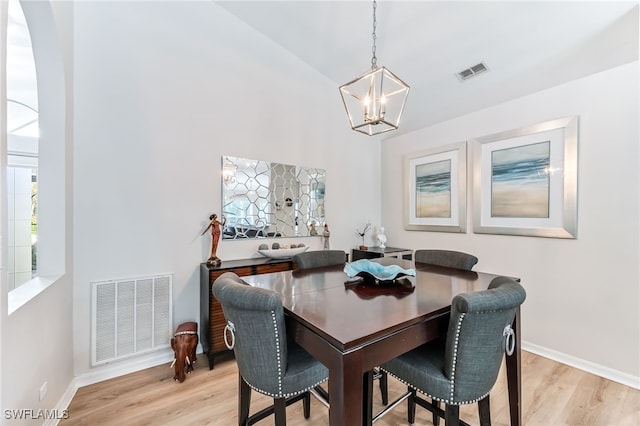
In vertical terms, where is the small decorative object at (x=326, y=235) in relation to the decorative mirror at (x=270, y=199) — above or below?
below

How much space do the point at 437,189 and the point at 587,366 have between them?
215 cm

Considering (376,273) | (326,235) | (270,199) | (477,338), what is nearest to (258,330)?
(376,273)

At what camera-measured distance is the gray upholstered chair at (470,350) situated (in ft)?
3.66

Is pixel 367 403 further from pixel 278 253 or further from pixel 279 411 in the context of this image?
pixel 278 253

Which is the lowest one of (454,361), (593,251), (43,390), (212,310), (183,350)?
(183,350)

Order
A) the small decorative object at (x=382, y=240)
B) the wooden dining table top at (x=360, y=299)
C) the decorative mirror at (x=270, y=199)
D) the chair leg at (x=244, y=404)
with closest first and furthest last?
the wooden dining table top at (x=360, y=299) < the chair leg at (x=244, y=404) < the decorative mirror at (x=270, y=199) < the small decorative object at (x=382, y=240)

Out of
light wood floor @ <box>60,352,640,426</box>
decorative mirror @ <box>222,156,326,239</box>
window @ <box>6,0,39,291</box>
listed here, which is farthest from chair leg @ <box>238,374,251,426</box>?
window @ <box>6,0,39,291</box>

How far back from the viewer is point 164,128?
2465 mm

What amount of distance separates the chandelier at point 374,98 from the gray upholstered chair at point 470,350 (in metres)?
1.19

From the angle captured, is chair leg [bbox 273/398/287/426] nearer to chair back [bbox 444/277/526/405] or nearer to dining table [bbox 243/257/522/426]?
dining table [bbox 243/257/522/426]

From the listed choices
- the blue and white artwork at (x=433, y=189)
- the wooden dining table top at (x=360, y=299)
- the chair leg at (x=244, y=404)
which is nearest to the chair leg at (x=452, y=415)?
the wooden dining table top at (x=360, y=299)

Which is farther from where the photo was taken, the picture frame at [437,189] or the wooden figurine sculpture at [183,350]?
the picture frame at [437,189]

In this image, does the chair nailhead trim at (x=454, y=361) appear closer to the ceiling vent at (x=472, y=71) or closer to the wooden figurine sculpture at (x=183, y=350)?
the wooden figurine sculpture at (x=183, y=350)

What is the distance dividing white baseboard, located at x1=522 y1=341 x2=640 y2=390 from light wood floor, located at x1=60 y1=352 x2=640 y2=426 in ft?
0.21
